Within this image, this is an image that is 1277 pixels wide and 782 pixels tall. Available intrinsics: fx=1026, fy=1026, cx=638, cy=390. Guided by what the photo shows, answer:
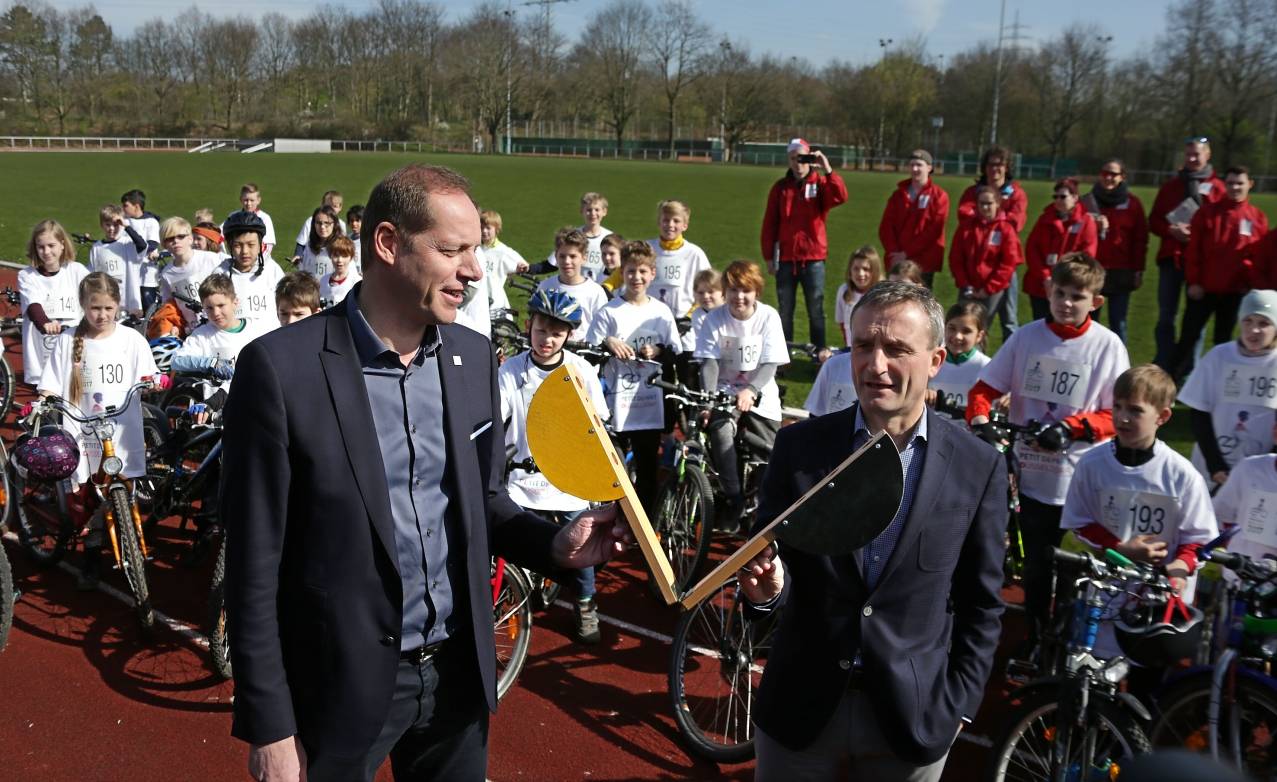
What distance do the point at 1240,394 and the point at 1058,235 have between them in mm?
5474

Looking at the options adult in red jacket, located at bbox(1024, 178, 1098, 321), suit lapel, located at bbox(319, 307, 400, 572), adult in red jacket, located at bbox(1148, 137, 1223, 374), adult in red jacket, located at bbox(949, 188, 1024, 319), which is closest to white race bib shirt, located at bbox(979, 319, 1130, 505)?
suit lapel, located at bbox(319, 307, 400, 572)

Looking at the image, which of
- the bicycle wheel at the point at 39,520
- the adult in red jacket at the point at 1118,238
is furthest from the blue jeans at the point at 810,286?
the bicycle wheel at the point at 39,520

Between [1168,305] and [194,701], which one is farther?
[1168,305]

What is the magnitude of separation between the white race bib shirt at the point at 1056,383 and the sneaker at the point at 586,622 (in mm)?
2508

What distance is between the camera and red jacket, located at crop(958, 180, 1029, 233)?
10875 mm

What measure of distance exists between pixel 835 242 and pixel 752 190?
20575mm

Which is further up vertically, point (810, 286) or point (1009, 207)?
point (1009, 207)

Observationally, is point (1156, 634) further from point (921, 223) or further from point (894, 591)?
point (921, 223)

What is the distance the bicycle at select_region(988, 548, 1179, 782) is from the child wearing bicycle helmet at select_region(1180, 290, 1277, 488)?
1852mm

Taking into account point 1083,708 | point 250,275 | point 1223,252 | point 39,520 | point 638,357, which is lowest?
point 39,520

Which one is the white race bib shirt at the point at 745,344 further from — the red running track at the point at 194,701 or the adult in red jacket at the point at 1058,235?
the adult in red jacket at the point at 1058,235

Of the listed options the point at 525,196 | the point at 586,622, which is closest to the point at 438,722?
the point at 586,622

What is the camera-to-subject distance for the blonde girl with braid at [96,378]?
6.33m

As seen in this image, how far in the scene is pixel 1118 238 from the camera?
37.3ft
